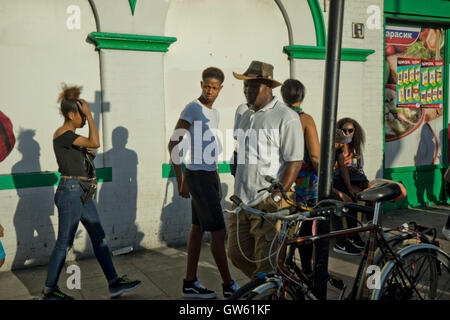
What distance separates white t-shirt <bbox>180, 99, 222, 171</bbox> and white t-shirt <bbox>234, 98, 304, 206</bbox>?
0.67 meters

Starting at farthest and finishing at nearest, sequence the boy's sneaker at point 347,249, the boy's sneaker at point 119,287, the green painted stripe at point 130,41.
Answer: the boy's sneaker at point 347,249 → the green painted stripe at point 130,41 → the boy's sneaker at point 119,287

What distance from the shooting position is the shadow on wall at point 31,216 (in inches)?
205

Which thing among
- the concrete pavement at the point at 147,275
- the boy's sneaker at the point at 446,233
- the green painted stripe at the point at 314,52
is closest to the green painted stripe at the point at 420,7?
the green painted stripe at the point at 314,52

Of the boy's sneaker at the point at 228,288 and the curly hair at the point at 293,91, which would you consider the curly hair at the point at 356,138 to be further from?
the boy's sneaker at the point at 228,288

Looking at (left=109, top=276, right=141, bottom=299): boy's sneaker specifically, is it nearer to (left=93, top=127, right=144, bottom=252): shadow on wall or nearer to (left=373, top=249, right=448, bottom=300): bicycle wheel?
(left=93, top=127, right=144, bottom=252): shadow on wall

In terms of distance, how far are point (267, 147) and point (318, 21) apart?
14.2ft

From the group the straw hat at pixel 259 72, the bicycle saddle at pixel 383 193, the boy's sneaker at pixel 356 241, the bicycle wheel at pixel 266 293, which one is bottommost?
the boy's sneaker at pixel 356 241

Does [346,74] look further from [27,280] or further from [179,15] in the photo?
[27,280]

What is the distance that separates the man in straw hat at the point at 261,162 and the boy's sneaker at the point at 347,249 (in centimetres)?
263

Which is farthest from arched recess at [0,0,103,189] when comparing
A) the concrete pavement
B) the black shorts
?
the black shorts

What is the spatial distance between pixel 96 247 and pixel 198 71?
3022 millimetres

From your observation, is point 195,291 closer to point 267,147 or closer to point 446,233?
point 267,147

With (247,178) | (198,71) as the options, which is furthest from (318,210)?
(198,71)

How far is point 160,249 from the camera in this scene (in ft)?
19.4
